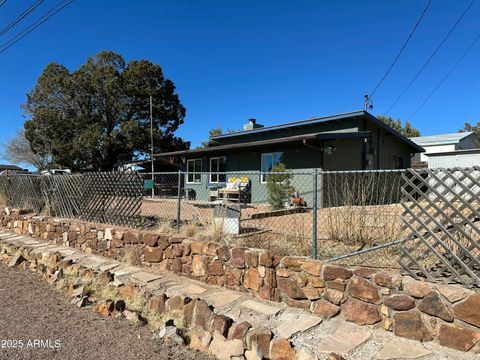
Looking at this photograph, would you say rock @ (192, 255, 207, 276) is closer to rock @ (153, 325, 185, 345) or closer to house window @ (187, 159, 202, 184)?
rock @ (153, 325, 185, 345)

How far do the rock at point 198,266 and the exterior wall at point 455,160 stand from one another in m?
15.8

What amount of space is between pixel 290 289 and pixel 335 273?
0.59 meters

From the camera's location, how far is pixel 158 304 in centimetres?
382

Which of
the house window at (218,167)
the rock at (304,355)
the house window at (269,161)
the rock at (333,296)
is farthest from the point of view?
the house window at (218,167)

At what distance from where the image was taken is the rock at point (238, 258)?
4.24m

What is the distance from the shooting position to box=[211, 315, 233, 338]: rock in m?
3.11

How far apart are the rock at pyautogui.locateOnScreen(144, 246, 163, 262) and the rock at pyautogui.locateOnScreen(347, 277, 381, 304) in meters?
3.06

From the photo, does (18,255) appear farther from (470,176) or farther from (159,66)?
(159,66)

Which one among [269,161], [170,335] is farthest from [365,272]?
[269,161]

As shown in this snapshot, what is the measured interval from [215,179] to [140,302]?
1249cm

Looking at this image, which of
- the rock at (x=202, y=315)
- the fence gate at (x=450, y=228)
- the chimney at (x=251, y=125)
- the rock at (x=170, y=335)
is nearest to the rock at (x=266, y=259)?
the rock at (x=202, y=315)

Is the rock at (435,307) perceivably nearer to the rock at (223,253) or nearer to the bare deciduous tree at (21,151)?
the rock at (223,253)

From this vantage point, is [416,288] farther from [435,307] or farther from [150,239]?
[150,239]

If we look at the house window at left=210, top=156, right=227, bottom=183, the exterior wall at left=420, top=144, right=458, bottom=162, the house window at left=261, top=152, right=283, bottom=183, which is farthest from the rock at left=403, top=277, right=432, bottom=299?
the exterior wall at left=420, top=144, right=458, bottom=162
